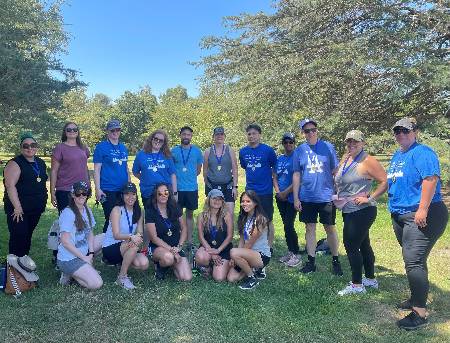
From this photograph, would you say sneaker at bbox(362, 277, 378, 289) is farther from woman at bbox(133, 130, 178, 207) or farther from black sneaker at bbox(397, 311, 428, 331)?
woman at bbox(133, 130, 178, 207)

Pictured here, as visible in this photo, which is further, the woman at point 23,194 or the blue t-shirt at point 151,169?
the blue t-shirt at point 151,169

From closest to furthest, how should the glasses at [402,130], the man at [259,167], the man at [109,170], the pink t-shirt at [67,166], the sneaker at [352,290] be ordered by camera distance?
1. the glasses at [402,130]
2. the sneaker at [352,290]
3. the pink t-shirt at [67,166]
4. the man at [109,170]
5. the man at [259,167]

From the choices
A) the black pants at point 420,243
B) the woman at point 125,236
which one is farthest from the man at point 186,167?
the black pants at point 420,243

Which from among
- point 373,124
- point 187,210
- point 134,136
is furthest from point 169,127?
point 187,210

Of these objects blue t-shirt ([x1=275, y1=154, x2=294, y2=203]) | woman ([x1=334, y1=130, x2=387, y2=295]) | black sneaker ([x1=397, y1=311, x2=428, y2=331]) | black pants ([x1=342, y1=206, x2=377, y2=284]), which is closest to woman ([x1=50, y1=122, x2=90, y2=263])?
blue t-shirt ([x1=275, y1=154, x2=294, y2=203])

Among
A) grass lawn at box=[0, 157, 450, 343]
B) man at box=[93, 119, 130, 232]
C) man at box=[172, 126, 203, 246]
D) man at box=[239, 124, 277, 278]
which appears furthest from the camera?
man at box=[172, 126, 203, 246]

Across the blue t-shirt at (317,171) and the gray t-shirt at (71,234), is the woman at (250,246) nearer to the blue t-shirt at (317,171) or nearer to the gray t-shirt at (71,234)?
the blue t-shirt at (317,171)

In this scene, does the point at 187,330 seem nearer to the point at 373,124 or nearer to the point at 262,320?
the point at 262,320

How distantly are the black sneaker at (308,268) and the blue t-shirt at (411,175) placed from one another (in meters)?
1.66

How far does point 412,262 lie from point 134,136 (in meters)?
49.8

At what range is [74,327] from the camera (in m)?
3.88

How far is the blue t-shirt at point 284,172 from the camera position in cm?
603

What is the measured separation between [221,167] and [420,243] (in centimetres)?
305

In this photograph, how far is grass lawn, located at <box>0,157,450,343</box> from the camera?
3.74 m
